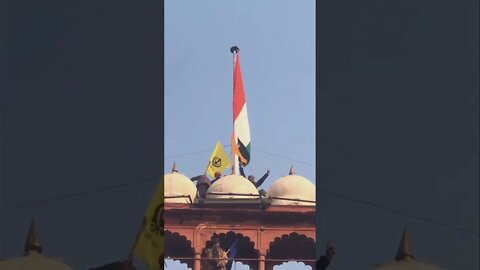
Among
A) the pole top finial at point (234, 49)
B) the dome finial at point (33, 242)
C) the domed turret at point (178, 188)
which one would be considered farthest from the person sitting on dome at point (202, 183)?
the dome finial at point (33, 242)

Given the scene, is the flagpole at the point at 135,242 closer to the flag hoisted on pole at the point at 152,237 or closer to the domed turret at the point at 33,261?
the flag hoisted on pole at the point at 152,237

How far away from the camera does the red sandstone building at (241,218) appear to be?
87.9 ft

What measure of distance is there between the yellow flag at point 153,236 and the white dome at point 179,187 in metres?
17.9

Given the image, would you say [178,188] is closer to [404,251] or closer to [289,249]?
[289,249]

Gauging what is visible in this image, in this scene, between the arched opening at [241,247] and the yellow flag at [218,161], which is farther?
the yellow flag at [218,161]

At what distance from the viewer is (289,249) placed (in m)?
28.1

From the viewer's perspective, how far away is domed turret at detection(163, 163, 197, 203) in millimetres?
26844

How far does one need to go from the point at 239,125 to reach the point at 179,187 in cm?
274

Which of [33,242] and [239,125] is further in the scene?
[239,125]

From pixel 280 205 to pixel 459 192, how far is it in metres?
19.4

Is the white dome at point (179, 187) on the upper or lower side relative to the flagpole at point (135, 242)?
upper

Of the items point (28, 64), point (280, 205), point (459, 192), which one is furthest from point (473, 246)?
point (280, 205)

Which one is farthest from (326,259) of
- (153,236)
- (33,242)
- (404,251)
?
(33,242)

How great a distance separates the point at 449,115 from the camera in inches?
330
